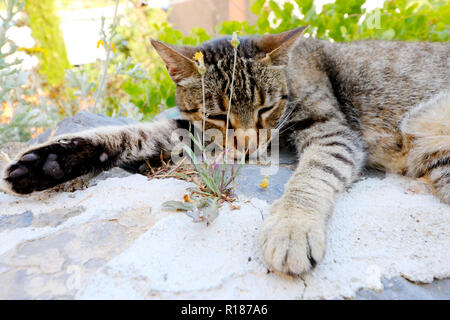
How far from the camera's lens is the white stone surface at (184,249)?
2.98 ft

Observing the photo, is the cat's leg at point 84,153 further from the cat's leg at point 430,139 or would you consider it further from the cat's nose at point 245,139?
the cat's leg at point 430,139

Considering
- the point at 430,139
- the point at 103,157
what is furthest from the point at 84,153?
the point at 430,139

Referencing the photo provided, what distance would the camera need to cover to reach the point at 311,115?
1.92 m

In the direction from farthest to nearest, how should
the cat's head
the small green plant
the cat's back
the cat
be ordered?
the cat's back, the cat's head, the cat, the small green plant

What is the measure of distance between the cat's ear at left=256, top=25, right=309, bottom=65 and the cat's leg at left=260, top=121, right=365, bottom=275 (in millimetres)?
432

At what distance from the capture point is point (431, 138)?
1.77m

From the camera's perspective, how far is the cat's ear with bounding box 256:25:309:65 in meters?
1.69

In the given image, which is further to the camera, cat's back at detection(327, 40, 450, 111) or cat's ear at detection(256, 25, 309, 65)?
cat's back at detection(327, 40, 450, 111)

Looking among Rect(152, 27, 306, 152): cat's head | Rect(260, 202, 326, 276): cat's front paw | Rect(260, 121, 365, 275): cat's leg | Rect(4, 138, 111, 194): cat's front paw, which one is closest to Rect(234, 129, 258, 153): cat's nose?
Rect(152, 27, 306, 152): cat's head

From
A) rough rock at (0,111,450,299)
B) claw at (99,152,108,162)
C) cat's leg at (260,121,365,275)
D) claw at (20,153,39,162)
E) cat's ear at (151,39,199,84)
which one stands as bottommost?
rough rock at (0,111,450,299)

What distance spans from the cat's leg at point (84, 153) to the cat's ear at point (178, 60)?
1.11ft

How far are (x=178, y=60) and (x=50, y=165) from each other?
831mm

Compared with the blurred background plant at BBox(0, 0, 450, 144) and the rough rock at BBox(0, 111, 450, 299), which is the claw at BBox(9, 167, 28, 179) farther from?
the blurred background plant at BBox(0, 0, 450, 144)
